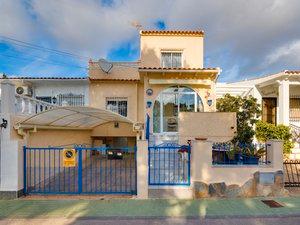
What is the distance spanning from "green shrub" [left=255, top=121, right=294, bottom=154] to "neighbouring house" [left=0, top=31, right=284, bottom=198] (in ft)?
10.5

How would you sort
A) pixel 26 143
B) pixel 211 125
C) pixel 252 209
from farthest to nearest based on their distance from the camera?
pixel 211 125, pixel 26 143, pixel 252 209

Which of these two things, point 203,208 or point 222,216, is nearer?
point 222,216

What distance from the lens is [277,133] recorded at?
13148 mm

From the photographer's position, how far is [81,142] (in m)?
14.3

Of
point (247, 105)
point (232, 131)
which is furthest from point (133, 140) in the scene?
point (232, 131)

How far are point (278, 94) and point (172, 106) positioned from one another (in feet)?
22.9

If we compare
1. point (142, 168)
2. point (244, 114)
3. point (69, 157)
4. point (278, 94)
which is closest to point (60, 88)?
point (69, 157)

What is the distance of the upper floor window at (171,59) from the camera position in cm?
1582

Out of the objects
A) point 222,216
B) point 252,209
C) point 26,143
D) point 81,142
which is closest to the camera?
point 222,216

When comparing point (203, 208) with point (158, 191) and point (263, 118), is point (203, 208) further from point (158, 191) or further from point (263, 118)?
point (263, 118)

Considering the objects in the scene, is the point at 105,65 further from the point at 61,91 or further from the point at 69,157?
the point at 69,157

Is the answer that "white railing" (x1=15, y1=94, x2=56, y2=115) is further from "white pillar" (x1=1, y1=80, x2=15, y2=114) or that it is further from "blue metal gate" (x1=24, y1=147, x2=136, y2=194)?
"blue metal gate" (x1=24, y1=147, x2=136, y2=194)

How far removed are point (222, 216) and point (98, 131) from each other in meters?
11.7

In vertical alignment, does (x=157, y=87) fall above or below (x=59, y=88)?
below
